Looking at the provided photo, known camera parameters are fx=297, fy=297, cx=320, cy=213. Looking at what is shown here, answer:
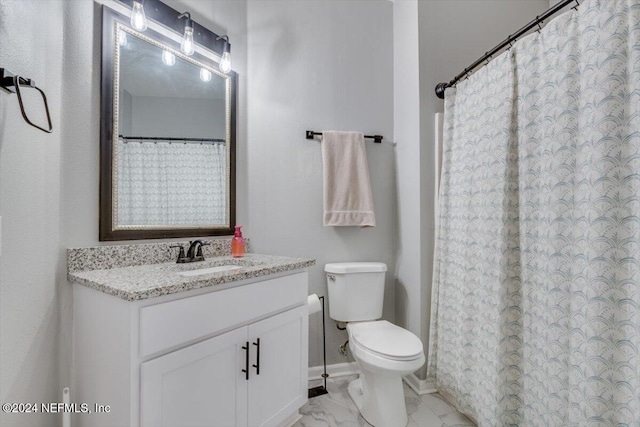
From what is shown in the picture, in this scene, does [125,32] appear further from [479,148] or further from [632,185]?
[632,185]

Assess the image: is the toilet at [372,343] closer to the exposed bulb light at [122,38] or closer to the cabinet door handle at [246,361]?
the cabinet door handle at [246,361]

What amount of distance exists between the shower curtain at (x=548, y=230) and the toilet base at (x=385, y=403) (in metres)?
0.35

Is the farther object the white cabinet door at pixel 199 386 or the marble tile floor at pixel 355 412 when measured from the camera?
the marble tile floor at pixel 355 412

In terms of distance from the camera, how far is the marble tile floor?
Result: 1.60m

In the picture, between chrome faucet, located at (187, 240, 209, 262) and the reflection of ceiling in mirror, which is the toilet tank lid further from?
the reflection of ceiling in mirror

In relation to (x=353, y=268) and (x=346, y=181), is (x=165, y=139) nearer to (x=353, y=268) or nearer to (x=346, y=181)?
(x=346, y=181)

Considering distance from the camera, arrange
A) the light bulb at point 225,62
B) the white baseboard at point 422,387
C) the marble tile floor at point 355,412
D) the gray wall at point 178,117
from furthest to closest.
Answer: the white baseboard at point 422,387
the light bulb at point 225,62
the marble tile floor at point 355,412
the gray wall at point 178,117

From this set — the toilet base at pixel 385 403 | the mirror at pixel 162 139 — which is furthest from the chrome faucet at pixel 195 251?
the toilet base at pixel 385 403

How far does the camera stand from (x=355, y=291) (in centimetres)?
192

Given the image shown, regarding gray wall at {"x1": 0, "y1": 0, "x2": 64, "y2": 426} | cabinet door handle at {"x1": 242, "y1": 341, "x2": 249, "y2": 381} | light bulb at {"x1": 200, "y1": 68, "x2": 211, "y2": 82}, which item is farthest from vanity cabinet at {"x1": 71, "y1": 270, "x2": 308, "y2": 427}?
light bulb at {"x1": 200, "y1": 68, "x2": 211, "y2": 82}

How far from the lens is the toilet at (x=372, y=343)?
1.47m

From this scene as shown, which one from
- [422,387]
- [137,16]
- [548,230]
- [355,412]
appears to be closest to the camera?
[548,230]

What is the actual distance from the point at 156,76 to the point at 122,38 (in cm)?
20

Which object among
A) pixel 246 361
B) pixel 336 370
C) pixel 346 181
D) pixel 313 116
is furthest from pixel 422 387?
pixel 313 116
